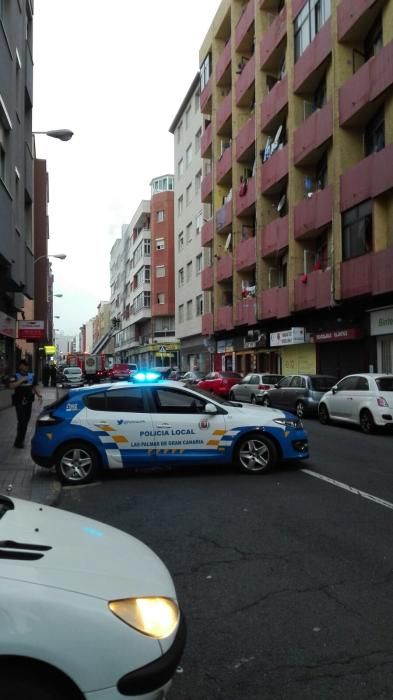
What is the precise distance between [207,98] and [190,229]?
439 inches

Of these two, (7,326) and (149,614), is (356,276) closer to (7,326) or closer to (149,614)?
(7,326)

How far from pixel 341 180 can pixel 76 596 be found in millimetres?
22517

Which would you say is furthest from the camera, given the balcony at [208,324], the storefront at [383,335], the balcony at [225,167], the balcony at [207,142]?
the balcony at [207,142]

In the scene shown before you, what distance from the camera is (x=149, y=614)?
7.31 ft

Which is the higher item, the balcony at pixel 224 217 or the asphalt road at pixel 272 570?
the balcony at pixel 224 217

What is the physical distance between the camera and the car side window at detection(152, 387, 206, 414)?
8.60m

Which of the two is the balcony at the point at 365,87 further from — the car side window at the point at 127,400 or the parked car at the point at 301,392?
the car side window at the point at 127,400

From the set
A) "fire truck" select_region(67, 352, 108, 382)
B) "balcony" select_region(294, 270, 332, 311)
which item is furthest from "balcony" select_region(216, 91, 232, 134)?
Result: "fire truck" select_region(67, 352, 108, 382)

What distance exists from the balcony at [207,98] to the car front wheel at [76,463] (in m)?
38.5

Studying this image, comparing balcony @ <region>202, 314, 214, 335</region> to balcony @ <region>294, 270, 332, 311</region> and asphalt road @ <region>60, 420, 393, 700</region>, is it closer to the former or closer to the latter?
balcony @ <region>294, 270, 332, 311</region>

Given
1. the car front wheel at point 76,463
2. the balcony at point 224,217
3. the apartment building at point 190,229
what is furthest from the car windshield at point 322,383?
the apartment building at point 190,229

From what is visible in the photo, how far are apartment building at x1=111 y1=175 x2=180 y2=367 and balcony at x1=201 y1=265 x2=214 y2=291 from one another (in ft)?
34.9

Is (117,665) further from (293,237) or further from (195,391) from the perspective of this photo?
(293,237)

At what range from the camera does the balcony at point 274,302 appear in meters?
27.8
